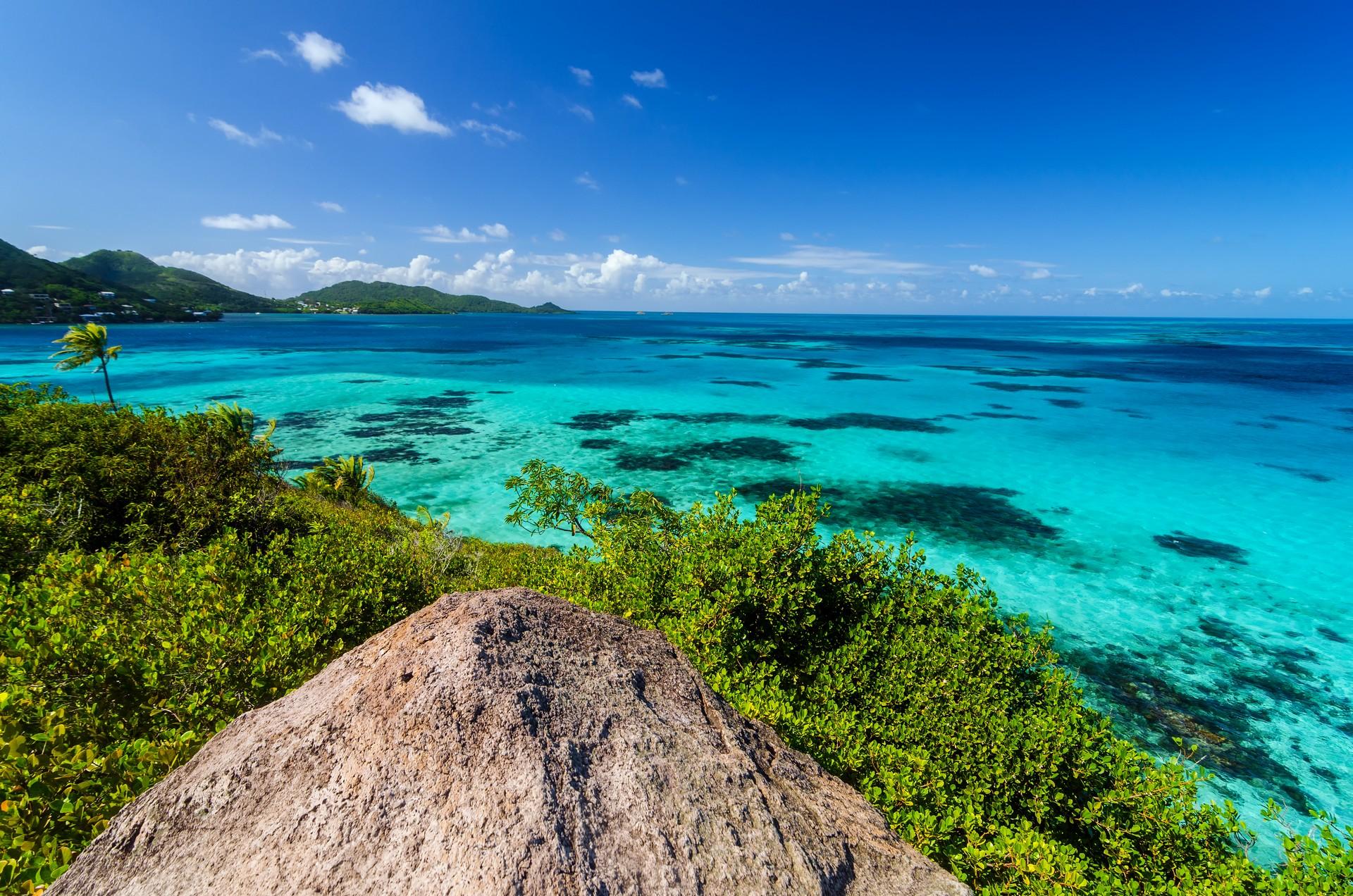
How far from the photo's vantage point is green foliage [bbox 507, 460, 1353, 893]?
5574 mm

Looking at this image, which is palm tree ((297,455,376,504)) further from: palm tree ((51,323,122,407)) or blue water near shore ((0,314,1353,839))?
palm tree ((51,323,122,407))

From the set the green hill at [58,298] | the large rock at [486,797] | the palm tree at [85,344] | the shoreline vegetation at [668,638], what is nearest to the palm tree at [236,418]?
the shoreline vegetation at [668,638]

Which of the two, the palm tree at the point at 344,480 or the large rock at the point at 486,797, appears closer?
the large rock at the point at 486,797

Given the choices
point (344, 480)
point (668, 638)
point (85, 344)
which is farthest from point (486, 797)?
point (85, 344)

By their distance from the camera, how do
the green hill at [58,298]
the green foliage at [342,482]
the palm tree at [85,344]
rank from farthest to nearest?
the green hill at [58,298] → the palm tree at [85,344] → the green foliage at [342,482]

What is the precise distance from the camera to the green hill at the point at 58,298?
124m

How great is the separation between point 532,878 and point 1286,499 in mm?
39290

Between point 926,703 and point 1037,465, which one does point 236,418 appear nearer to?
point 926,703

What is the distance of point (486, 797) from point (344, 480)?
21.6 meters

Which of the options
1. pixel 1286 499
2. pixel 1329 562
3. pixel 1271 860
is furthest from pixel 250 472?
pixel 1286 499

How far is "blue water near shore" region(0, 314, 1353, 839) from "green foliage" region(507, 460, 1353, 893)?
22.3 feet

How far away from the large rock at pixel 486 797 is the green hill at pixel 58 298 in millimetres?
179050

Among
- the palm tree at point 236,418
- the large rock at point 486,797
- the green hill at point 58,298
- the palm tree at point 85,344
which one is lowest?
the palm tree at point 236,418

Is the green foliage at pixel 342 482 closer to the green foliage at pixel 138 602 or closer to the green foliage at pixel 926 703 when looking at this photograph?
the green foliage at pixel 138 602
